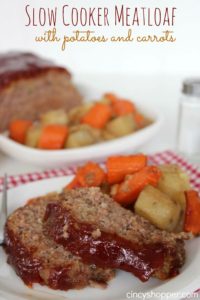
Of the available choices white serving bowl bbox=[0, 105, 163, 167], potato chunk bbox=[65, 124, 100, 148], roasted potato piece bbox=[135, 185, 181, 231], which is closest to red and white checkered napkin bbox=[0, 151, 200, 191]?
white serving bowl bbox=[0, 105, 163, 167]

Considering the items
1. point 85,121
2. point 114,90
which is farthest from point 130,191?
point 114,90

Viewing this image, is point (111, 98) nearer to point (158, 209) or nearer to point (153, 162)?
point (153, 162)

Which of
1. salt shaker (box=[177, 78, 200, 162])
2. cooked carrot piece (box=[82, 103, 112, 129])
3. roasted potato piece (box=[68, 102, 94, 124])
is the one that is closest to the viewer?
salt shaker (box=[177, 78, 200, 162])

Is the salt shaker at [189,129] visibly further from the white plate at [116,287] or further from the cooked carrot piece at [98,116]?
the white plate at [116,287]

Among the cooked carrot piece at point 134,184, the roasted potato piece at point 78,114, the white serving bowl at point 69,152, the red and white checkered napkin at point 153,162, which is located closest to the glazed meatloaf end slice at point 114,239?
the cooked carrot piece at point 134,184

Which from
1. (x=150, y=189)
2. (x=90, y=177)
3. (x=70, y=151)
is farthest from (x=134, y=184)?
(x=70, y=151)

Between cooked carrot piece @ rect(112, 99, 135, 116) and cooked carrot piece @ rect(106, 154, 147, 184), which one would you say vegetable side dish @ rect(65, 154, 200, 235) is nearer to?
cooked carrot piece @ rect(106, 154, 147, 184)
